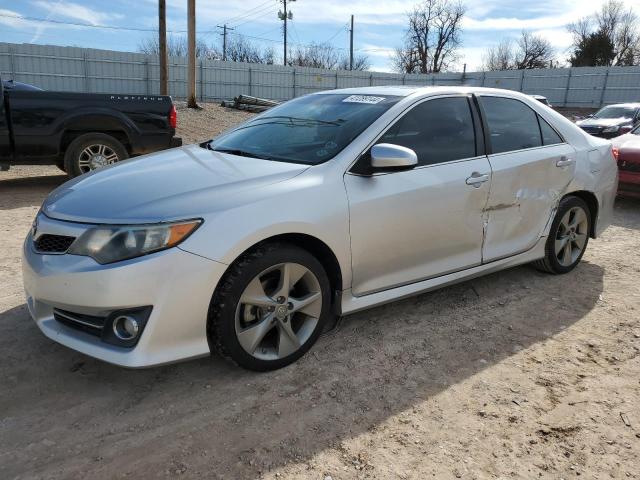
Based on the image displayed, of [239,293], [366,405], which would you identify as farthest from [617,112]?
[239,293]

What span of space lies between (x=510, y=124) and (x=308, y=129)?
1653mm

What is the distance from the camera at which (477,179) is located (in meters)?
3.69

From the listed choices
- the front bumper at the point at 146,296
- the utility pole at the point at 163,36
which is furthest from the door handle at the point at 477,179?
the utility pole at the point at 163,36

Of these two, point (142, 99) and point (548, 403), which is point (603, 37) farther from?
point (548, 403)

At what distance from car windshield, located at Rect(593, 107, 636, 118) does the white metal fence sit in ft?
61.3

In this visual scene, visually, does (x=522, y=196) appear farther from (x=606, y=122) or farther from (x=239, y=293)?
(x=606, y=122)

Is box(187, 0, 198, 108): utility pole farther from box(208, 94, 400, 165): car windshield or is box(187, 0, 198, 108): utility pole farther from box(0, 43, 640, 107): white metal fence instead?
box(208, 94, 400, 165): car windshield

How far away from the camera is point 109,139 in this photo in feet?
25.9

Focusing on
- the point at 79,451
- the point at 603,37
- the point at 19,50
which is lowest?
the point at 79,451

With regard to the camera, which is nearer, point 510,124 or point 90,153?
point 510,124

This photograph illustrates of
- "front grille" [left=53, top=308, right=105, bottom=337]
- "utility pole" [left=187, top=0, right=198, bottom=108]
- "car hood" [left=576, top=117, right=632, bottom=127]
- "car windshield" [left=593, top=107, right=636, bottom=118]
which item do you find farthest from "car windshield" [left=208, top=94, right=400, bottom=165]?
"utility pole" [left=187, top=0, right=198, bottom=108]

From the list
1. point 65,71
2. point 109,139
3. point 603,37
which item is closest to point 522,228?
point 109,139

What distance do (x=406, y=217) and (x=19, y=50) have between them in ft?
86.1

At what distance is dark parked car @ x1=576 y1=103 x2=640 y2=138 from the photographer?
13.8 meters
